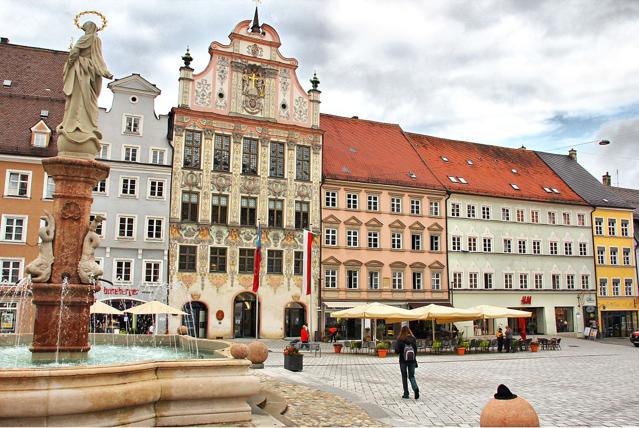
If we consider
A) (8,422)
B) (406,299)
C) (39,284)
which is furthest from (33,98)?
(8,422)

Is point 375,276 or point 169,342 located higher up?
point 375,276

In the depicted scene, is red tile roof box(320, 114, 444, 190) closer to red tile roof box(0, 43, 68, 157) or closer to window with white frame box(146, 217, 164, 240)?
window with white frame box(146, 217, 164, 240)

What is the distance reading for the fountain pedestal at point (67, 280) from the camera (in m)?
10.7

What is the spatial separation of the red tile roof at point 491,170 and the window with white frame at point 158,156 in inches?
790

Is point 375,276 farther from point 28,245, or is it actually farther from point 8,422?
point 8,422

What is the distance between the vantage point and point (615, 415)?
38.5ft

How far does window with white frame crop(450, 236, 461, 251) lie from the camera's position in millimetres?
43094

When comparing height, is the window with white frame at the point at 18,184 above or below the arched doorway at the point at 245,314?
above

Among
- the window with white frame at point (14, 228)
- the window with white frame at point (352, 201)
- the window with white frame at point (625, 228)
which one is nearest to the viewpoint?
the window with white frame at point (14, 228)

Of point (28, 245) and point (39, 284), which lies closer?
point (39, 284)

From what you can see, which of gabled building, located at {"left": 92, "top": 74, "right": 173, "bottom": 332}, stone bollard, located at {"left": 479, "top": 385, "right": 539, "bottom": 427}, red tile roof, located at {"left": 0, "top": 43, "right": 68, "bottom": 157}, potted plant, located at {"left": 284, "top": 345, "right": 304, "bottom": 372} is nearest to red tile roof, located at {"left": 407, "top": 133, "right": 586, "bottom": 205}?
gabled building, located at {"left": 92, "top": 74, "right": 173, "bottom": 332}

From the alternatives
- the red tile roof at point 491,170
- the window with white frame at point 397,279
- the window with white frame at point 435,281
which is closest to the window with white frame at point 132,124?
the window with white frame at point 397,279

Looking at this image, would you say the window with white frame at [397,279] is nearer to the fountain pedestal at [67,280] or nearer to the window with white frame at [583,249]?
the window with white frame at [583,249]

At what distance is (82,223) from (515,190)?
40374 mm
